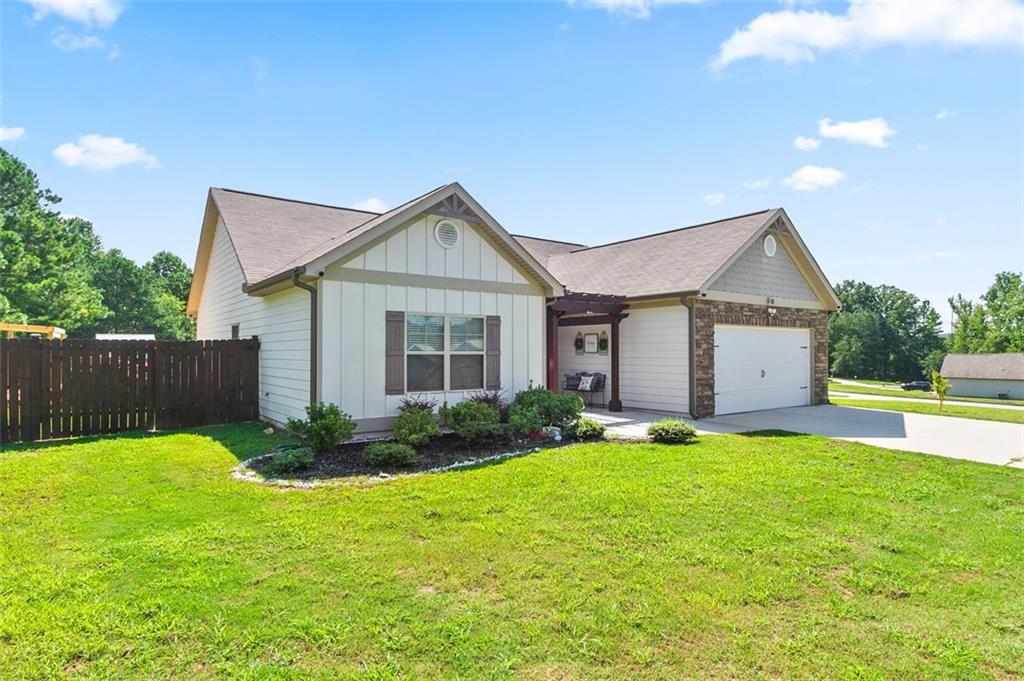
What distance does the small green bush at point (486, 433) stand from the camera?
829 centimetres

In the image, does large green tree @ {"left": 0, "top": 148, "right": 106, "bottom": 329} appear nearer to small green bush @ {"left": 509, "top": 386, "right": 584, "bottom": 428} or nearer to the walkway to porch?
small green bush @ {"left": 509, "top": 386, "right": 584, "bottom": 428}

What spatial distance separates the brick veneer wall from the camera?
1220 centimetres

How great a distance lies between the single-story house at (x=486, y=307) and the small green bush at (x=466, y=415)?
2.50 feet

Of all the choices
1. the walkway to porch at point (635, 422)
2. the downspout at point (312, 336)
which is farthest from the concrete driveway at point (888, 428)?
the downspout at point (312, 336)

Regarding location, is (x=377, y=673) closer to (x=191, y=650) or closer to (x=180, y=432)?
(x=191, y=650)

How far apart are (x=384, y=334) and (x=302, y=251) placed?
4287 mm

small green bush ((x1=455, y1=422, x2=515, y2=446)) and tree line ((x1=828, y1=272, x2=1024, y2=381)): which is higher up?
tree line ((x1=828, y1=272, x2=1024, y2=381))

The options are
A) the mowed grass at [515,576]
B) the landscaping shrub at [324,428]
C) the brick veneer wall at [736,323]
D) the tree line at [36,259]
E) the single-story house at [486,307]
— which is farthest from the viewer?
the tree line at [36,259]

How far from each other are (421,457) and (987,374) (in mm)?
52136

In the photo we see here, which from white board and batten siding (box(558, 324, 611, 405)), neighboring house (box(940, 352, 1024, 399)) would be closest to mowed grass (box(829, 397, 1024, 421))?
white board and batten siding (box(558, 324, 611, 405))

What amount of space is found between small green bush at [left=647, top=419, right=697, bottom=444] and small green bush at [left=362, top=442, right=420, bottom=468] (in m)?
4.13

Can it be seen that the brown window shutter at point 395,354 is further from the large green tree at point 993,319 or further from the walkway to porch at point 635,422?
the large green tree at point 993,319

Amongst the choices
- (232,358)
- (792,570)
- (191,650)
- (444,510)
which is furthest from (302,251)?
(792,570)

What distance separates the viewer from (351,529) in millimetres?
4719
